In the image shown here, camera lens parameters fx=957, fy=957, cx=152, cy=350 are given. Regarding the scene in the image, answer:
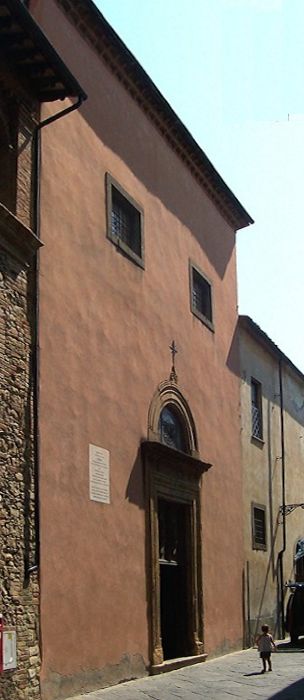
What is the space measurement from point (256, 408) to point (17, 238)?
41.2 feet

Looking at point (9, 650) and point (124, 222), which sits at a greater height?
point (124, 222)

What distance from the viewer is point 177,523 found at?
16234mm

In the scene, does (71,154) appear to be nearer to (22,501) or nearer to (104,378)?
(104,378)

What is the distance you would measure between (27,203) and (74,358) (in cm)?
214

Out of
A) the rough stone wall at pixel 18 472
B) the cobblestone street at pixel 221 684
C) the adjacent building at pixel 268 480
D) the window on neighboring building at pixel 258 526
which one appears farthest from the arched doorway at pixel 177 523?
Answer: the window on neighboring building at pixel 258 526

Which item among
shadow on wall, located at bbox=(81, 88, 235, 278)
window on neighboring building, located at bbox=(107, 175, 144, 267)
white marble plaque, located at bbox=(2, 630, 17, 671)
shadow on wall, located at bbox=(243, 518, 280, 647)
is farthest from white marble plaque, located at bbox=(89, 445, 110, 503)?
shadow on wall, located at bbox=(243, 518, 280, 647)

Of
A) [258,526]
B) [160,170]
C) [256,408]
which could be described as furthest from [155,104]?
[258,526]

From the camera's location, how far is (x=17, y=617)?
10156 mm

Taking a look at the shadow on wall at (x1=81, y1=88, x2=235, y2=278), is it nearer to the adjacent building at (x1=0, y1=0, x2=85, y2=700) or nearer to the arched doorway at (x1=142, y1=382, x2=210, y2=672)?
the adjacent building at (x1=0, y1=0, x2=85, y2=700)

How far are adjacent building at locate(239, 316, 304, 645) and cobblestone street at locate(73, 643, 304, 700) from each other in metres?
3.78

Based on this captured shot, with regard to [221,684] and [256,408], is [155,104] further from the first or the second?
[221,684]

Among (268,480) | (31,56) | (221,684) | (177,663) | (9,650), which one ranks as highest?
(31,56)

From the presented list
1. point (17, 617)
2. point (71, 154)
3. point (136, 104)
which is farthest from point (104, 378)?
point (136, 104)

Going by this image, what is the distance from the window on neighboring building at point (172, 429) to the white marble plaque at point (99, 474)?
254cm
